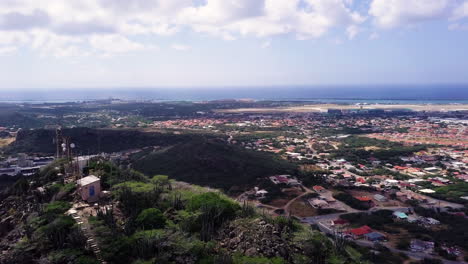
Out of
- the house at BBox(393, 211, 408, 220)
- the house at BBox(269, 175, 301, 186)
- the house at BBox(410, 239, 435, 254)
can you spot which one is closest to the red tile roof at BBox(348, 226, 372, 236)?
the house at BBox(410, 239, 435, 254)

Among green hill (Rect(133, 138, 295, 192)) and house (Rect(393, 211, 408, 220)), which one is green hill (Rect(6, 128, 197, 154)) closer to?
green hill (Rect(133, 138, 295, 192))

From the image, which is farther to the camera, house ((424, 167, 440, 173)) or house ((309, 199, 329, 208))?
house ((424, 167, 440, 173))

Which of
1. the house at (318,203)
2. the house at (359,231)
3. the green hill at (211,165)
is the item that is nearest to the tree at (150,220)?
the house at (359,231)

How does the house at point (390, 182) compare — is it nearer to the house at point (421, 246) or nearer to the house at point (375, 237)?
the house at point (375, 237)

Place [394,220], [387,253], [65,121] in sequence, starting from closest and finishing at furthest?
[387,253]
[394,220]
[65,121]

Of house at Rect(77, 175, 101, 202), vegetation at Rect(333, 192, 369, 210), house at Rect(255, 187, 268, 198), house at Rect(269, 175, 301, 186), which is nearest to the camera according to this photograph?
house at Rect(77, 175, 101, 202)

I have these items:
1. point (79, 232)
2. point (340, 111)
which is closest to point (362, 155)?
point (79, 232)

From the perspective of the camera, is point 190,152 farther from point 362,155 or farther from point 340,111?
point 340,111
